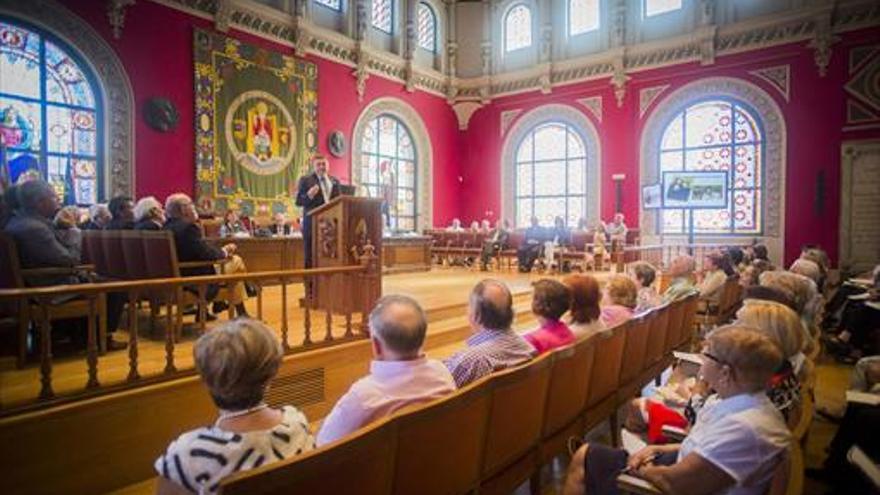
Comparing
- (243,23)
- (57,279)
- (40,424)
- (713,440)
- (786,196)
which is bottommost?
(40,424)

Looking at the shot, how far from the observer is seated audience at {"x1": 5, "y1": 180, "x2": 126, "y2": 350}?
10.3ft

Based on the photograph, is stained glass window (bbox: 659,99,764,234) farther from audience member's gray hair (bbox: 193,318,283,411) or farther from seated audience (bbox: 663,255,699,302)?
audience member's gray hair (bbox: 193,318,283,411)

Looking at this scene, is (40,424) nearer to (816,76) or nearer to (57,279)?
(57,279)

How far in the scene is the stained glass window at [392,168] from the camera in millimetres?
11843

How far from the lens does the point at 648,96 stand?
11.5 metres


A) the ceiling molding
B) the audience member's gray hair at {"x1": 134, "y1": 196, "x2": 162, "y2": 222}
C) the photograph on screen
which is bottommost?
the audience member's gray hair at {"x1": 134, "y1": 196, "x2": 162, "y2": 222}

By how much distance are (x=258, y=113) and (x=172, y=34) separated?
67.6 inches

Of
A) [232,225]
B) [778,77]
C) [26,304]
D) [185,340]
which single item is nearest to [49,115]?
[232,225]

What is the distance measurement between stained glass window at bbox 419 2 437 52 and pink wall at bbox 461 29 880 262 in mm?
3615

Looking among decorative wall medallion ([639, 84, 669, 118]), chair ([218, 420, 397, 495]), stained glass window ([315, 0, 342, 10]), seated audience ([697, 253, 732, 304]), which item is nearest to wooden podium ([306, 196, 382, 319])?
chair ([218, 420, 397, 495])

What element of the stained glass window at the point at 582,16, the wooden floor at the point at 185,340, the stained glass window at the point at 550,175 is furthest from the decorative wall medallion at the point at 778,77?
the wooden floor at the point at 185,340

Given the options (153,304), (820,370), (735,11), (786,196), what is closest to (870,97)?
(786,196)

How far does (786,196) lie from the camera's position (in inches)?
399

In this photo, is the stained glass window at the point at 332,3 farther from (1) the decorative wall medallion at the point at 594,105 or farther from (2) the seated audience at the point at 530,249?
(2) the seated audience at the point at 530,249
